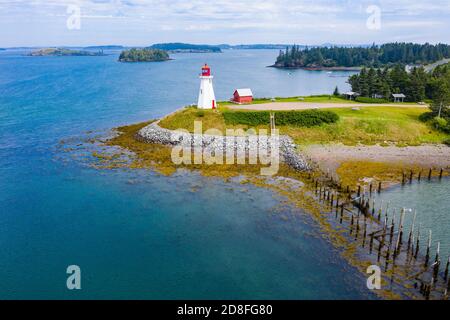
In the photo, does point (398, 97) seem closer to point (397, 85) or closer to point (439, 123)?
point (397, 85)

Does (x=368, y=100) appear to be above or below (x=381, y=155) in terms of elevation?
above

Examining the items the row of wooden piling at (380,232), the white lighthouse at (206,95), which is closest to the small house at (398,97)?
the white lighthouse at (206,95)

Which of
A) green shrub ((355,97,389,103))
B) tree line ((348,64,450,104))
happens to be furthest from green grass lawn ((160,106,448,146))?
→ tree line ((348,64,450,104))

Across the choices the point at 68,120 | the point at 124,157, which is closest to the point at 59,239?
the point at 124,157

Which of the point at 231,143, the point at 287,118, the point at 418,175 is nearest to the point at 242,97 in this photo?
the point at 287,118

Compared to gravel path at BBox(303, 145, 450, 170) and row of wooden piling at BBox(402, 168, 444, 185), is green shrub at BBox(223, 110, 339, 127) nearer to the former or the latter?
gravel path at BBox(303, 145, 450, 170)

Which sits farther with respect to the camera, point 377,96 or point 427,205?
point 377,96
